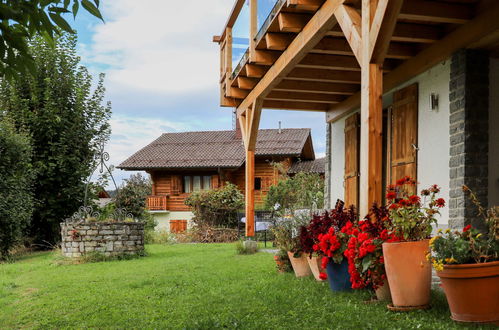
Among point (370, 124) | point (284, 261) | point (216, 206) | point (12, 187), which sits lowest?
point (284, 261)

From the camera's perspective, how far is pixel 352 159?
930cm

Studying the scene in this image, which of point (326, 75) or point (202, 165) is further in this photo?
point (202, 165)

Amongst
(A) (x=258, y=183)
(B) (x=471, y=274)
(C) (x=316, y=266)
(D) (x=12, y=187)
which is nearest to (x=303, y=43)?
(C) (x=316, y=266)

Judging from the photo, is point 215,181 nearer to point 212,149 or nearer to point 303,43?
point 212,149

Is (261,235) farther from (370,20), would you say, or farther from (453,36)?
(370,20)

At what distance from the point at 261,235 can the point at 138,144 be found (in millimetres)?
13870

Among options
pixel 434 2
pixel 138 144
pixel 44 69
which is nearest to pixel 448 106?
pixel 434 2

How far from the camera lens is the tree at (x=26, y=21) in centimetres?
262

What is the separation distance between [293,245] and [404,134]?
2316mm

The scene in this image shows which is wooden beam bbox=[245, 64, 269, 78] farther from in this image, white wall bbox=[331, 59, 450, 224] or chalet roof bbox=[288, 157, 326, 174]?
chalet roof bbox=[288, 157, 326, 174]

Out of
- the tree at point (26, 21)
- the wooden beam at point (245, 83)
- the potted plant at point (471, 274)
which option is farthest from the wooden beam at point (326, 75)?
the tree at point (26, 21)

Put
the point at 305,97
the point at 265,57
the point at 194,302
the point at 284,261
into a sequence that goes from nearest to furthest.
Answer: the point at 194,302, the point at 284,261, the point at 265,57, the point at 305,97

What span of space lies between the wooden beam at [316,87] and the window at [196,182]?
55.5 ft

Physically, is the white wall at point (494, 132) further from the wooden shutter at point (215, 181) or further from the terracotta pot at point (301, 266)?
the wooden shutter at point (215, 181)
